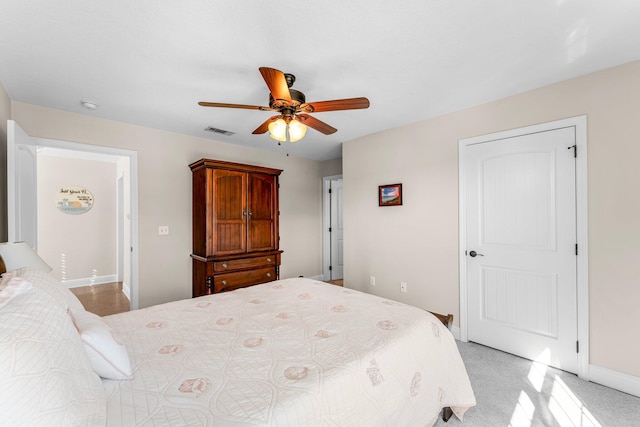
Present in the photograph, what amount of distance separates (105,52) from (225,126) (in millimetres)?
1534

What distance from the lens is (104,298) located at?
437 cm

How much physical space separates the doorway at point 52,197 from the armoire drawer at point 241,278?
0.97m

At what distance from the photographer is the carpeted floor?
176 cm

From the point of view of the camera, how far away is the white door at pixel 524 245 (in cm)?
232

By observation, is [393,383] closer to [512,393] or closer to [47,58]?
[512,393]

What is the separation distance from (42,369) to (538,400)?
2.73 metres

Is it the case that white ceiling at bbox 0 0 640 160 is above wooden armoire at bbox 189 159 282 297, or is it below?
above

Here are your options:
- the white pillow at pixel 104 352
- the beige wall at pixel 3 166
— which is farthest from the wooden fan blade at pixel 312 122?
the beige wall at pixel 3 166

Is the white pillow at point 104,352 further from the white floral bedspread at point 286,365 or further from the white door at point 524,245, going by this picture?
the white door at point 524,245

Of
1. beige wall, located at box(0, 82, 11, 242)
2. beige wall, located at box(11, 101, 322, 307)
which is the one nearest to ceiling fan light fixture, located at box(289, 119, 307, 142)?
beige wall, located at box(11, 101, 322, 307)

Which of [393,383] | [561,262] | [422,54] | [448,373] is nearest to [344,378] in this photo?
[393,383]

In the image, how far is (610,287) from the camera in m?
2.11

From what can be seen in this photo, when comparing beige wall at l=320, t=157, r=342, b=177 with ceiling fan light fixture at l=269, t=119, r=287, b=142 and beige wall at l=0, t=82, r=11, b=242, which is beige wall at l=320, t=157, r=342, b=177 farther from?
beige wall at l=0, t=82, r=11, b=242

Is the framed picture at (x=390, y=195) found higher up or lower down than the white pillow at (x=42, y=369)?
higher up
